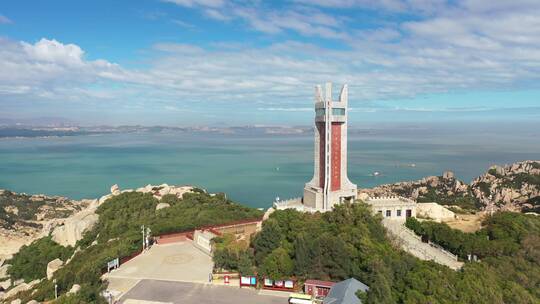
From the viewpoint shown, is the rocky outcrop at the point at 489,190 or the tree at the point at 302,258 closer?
the tree at the point at 302,258

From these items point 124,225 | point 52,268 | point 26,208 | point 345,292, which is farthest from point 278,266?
point 26,208

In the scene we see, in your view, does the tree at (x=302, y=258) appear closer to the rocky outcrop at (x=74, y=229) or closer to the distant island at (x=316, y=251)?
the distant island at (x=316, y=251)

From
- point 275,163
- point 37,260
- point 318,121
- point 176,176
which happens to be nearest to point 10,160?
point 176,176

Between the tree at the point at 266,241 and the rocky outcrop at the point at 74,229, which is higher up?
the tree at the point at 266,241

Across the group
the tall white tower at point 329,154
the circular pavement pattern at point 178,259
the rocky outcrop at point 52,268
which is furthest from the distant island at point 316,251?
the tall white tower at point 329,154

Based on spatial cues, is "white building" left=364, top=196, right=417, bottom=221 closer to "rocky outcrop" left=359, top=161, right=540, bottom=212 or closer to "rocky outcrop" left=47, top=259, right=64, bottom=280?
"rocky outcrop" left=47, top=259, right=64, bottom=280

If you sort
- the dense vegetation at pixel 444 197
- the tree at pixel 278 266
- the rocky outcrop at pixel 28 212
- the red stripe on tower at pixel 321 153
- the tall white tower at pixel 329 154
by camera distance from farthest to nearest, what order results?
1. the dense vegetation at pixel 444 197
2. the rocky outcrop at pixel 28 212
3. the red stripe on tower at pixel 321 153
4. the tall white tower at pixel 329 154
5. the tree at pixel 278 266
